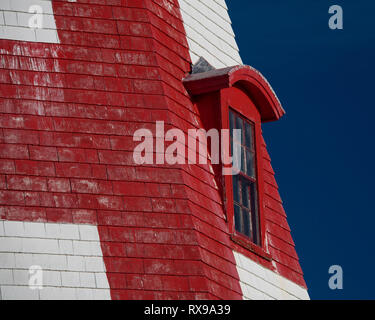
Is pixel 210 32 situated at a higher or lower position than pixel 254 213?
higher

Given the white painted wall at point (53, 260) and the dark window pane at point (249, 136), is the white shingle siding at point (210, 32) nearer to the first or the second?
the dark window pane at point (249, 136)

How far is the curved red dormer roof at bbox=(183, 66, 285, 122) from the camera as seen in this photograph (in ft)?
39.9

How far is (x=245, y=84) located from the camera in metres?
12.7

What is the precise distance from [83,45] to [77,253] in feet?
7.71

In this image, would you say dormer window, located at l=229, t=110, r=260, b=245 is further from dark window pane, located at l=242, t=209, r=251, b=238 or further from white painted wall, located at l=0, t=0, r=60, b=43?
white painted wall, located at l=0, t=0, r=60, b=43

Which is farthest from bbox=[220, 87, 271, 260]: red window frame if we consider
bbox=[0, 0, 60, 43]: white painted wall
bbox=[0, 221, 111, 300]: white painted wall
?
bbox=[0, 0, 60, 43]: white painted wall

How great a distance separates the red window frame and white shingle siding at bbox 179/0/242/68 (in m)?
0.65

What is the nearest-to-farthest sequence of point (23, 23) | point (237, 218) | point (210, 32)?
point (23, 23), point (237, 218), point (210, 32)

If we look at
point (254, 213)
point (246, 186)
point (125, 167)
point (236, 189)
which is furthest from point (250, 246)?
point (125, 167)

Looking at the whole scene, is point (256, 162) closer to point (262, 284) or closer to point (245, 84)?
point (245, 84)

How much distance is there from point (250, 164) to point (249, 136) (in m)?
0.33

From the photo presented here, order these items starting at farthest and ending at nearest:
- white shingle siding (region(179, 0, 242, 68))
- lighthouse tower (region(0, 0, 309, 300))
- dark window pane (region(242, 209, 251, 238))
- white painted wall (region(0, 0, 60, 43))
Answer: white shingle siding (region(179, 0, 242, 68)) < dark window pane (region(242, 209, 251, 238)) < white painted wall (region(0, 0, 60, 43)) < lighthouse tower (region(0, 0, 309, 300))

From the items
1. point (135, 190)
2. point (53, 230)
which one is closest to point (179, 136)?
point (135, 190)
